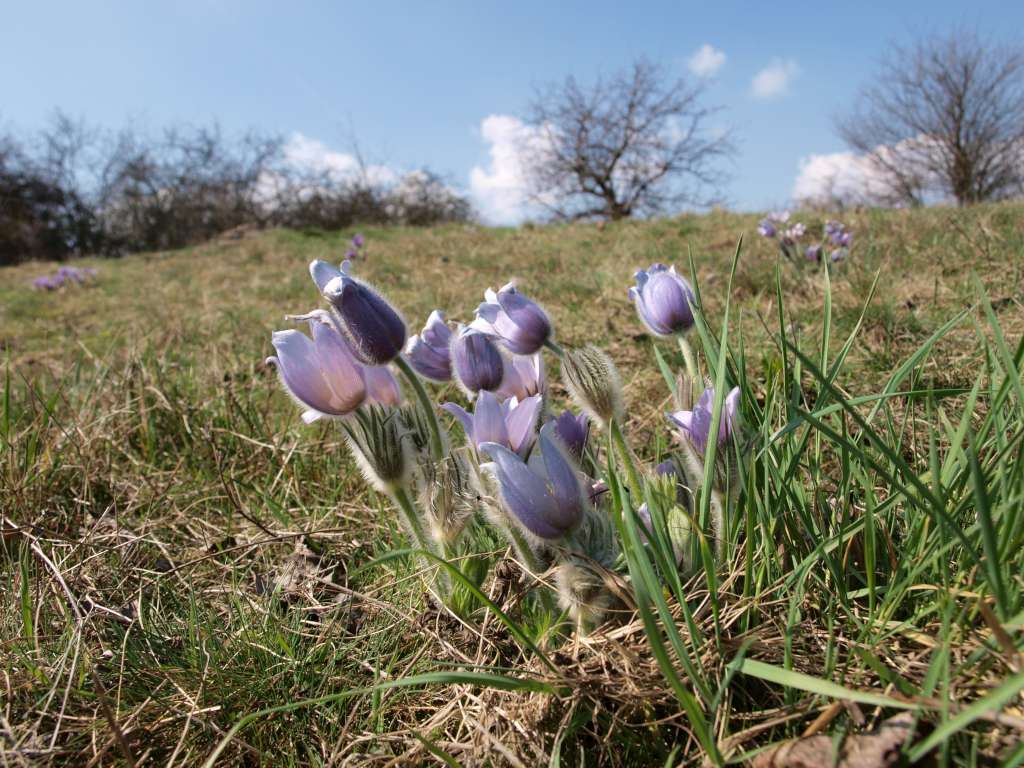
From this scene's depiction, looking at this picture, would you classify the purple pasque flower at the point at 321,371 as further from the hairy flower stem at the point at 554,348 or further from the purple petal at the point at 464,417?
the hairy flower stem at the point at 554,348

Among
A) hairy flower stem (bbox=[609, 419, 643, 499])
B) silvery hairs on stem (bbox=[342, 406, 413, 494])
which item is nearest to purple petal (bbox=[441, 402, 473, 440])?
silvery hairs on stem (bbox=[342, 406, 413, 494])

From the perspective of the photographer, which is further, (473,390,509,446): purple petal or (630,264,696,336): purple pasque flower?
(630,264,696,336): purple pasque flower

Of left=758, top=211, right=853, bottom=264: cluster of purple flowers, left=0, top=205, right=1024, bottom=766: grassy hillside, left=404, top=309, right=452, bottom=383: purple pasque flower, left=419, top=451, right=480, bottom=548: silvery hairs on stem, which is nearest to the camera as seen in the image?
left=0, top=205, right=1024, bottom=766: grassy hillside

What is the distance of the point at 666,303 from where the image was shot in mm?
1178

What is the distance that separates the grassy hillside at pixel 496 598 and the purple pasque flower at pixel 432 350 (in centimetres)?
35

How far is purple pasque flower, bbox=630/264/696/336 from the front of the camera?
1172 millimetres

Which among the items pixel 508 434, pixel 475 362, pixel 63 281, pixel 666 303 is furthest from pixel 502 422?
pixel 63 281

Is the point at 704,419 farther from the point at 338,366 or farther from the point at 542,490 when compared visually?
the point at 338,366

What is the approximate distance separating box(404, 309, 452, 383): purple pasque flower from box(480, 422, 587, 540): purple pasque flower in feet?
1.20

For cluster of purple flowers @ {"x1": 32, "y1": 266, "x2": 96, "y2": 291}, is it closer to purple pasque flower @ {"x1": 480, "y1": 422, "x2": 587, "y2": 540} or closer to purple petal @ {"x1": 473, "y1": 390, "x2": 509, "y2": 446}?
purple petal @ {"x1": 473, "y1": 390, "x2": 509, "y2": 446}

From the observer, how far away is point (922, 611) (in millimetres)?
770

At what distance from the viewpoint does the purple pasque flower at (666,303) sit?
117 cm

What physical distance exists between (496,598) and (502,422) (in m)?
0.31

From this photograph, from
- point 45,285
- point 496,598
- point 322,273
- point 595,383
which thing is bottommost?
point 496,598
